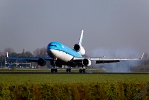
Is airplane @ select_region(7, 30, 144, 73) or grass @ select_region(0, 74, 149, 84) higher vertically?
airplane @ select_region(7, 30, 144, 73)

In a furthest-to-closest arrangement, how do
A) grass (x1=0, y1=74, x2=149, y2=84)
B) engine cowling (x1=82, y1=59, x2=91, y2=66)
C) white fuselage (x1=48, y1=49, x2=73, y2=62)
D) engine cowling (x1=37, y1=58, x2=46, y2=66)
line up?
engine cowling (x1=82, y1=59, x2=91, y2=66), engine cowling (x1=37, y1=58, x2=46, y2=66), white fuselage (x1=48, y1=49, x2=73, y2=62), grass (x1=0, y1=74, x2=149, y2=84)

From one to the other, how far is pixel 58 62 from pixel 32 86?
5598 centimetres

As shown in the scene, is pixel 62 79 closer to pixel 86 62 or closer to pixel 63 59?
pixel 63 59

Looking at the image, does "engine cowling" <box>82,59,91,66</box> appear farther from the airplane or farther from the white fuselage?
the white fuselage

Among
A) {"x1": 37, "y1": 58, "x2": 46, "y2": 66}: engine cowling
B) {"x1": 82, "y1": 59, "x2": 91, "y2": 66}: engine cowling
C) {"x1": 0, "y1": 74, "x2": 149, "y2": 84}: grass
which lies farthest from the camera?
{"x1": 82, "y1": 59, "x2": 91, "y2": 66}: engine cowling

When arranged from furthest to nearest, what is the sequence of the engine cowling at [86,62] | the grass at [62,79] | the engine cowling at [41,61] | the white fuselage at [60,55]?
the engine cowling at [86,62], the engine cowling at [41,61], the white fuselage at [60,55], the grass at [62,79]

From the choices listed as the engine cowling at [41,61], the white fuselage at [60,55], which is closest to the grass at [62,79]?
the white fuselage at [60,55]

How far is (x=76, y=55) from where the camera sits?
8262cm

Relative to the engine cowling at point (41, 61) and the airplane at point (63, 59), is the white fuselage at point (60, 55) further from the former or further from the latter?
the engine cowling at point (41, 61)

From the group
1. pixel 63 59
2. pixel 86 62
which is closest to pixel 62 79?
pixel 63 59

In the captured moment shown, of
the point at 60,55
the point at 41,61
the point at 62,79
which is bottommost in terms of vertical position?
the point at 62,79

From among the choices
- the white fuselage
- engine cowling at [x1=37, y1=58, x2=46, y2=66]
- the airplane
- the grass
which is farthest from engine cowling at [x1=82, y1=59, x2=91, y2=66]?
the grass

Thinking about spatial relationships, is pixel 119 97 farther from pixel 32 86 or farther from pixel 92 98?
pixel 32 86

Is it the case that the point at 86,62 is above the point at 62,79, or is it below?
above
